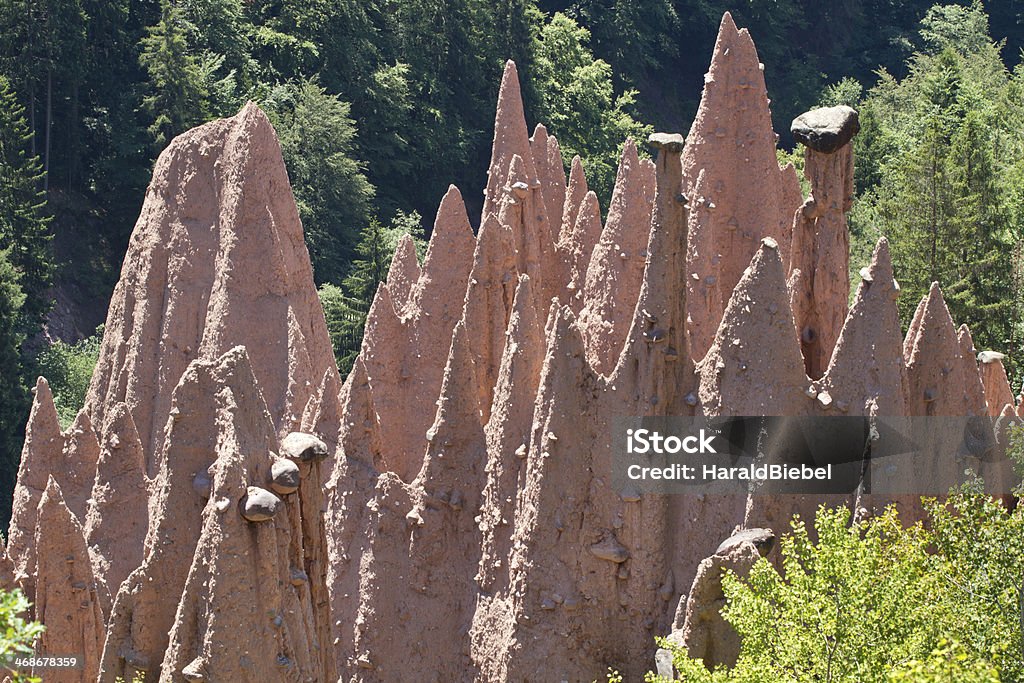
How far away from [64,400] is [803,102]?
30.6m

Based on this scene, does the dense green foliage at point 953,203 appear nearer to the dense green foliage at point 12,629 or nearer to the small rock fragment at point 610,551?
the small rock fragment at point 610,551

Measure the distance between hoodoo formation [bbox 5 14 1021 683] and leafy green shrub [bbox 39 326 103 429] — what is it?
14.6 m

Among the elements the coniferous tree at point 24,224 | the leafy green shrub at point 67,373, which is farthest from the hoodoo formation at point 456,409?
the coniferous tree at point 24,224

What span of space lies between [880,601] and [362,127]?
36.3 meters

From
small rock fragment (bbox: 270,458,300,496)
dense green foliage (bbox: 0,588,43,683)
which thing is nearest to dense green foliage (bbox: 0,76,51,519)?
small rock fragment (bbox: 270,458,300,496)

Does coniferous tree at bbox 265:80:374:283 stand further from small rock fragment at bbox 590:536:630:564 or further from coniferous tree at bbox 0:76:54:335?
small rock fragment at bbox 590:536:630:564

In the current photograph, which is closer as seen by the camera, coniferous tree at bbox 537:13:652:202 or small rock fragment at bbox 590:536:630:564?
small rock fragment at bbox 590:536:630:564

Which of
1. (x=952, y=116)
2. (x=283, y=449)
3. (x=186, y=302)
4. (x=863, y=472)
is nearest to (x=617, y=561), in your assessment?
(x=863, y=472)

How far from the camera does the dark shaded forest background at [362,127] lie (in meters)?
35.8

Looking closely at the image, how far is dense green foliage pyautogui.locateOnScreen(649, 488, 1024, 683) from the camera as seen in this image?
47.6 ft

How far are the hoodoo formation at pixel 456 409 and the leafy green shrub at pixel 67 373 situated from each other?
48.0 ft

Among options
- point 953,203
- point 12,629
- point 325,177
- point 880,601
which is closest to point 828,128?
point 880,601

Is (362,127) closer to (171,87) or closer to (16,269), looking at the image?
(171,87)

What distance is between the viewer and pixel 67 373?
36.3 meters
